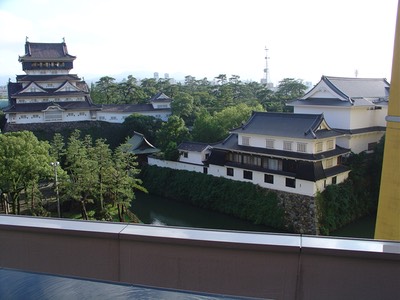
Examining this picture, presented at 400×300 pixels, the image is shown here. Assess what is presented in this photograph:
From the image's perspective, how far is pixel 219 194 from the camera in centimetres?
1542

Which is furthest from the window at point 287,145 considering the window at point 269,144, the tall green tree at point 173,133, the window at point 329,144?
the tall green tree at point 173,133

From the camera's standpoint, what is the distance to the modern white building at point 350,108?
53.8ft

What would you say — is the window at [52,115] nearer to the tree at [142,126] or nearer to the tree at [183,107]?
the tree at [142,126]

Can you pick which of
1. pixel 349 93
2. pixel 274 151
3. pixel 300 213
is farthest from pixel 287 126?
pixel 349 93

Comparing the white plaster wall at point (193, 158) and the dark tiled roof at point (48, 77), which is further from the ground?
the dark tiled roof at point (48, 77)

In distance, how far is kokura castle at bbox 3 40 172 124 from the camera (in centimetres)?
2356

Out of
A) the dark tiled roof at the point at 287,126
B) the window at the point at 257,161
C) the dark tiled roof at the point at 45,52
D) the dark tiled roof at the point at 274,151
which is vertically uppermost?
the dark tiled roof at the point at 45,52

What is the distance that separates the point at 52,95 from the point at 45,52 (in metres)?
3.48

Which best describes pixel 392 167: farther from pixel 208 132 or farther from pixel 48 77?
pixel 48 77

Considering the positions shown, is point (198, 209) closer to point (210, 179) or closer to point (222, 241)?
point (210, 179)

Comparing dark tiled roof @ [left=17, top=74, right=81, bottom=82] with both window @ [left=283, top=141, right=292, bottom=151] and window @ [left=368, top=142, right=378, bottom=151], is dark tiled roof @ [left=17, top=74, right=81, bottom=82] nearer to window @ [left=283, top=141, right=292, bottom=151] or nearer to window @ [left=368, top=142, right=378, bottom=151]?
window @ [left=283, top=141, right=292, bottom=151]

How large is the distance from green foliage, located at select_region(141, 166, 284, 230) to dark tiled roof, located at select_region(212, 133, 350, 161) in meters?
1.32

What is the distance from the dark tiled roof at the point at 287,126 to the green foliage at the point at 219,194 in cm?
222

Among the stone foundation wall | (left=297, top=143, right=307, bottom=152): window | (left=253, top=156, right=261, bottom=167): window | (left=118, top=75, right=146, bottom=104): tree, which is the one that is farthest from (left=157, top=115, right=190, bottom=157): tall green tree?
(left=118, top=75, right=146, bottom=104): tree
